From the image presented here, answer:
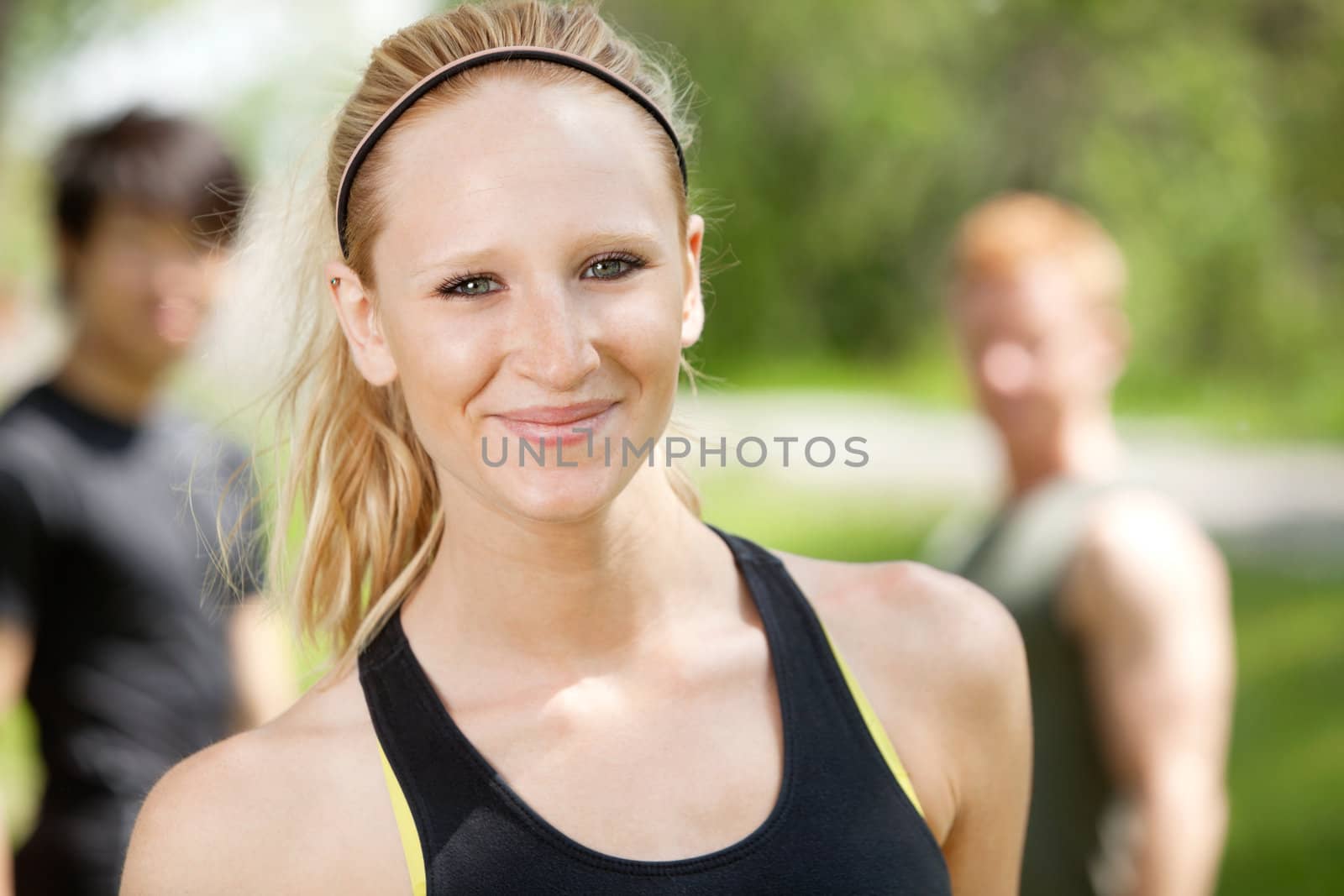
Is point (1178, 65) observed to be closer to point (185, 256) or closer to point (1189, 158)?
point (1189, 158)

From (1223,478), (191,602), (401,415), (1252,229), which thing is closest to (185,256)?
(191,602)

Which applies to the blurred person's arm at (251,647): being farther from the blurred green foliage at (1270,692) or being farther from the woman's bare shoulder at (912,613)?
the blurred green foliage at (1270,692)

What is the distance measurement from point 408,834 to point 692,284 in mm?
603

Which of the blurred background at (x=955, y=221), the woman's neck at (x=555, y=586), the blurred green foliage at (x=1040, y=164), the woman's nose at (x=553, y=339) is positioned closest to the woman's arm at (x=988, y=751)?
the woman's neck at (x=555, y=586)

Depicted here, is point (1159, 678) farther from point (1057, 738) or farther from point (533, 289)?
point (533, 289)

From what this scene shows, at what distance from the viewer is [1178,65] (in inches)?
308

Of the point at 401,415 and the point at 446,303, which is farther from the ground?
the point at 446,303

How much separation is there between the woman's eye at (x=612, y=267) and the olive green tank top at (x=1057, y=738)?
1.36 m

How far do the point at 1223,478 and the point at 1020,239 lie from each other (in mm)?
4685

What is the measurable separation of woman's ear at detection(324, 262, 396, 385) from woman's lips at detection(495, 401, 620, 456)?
0.60ft

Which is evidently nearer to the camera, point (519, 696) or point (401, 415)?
point (519, 696)

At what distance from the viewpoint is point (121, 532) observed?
2283 millimetres

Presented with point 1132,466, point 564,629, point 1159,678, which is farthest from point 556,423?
point 1132,466

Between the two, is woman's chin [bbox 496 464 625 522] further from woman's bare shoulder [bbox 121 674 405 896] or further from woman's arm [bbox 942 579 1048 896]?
woman's arm [bbox 942 579 1048 896]
